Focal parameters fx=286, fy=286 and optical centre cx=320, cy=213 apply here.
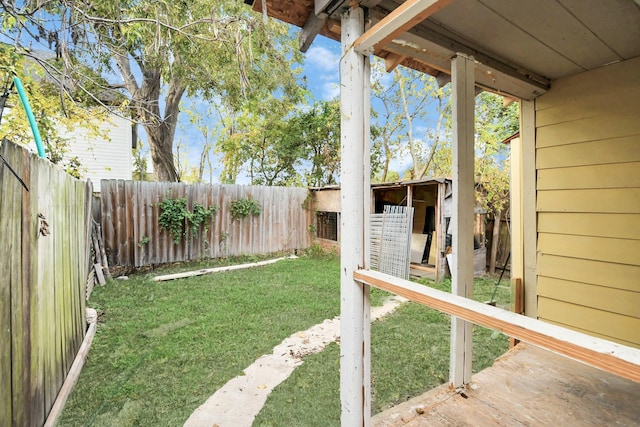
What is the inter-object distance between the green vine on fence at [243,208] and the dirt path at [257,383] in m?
4.32

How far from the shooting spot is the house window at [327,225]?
25.2ft

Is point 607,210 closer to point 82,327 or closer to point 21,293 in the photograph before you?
point 21,293

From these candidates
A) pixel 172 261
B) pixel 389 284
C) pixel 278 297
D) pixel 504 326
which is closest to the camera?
pixel 504 326

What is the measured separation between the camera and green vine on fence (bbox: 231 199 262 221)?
694 centimetres

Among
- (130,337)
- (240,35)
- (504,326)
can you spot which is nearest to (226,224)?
(130,337)

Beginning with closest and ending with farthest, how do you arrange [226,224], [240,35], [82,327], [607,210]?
1. [607,210]
2. [240,35]
3. [82,327]
4. [226,224]

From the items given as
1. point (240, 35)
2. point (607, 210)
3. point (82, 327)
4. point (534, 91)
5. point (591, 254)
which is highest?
point (240, 35)

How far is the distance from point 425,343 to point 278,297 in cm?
217

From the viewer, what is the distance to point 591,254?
1.88 meters

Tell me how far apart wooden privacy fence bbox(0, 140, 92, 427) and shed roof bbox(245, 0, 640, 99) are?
148 centimetres

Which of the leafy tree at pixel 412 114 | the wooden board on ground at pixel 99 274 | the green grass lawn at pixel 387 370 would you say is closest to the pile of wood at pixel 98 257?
the wooden board on ground at pixel 99 274

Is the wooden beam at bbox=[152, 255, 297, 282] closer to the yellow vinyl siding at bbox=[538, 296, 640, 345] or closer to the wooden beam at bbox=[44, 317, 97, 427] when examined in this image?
the wooden beam at bbox=[44, 317, 97, 427]

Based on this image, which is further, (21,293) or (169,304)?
(169,304)

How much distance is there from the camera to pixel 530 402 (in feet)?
4.84
